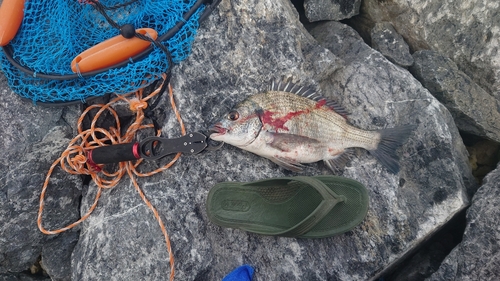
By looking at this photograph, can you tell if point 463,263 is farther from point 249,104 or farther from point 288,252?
point 249,104

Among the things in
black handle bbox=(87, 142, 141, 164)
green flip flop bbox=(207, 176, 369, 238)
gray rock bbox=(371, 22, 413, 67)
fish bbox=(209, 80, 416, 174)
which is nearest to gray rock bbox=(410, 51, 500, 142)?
gray rock bbox=(371, 22, 413, 67)

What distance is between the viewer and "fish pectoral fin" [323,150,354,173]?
3.78 meters

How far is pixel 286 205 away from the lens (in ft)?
12.0

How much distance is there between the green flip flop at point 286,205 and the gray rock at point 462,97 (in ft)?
5.89

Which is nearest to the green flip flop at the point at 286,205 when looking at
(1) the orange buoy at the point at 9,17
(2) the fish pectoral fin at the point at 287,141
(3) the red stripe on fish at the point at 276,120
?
(2) the fish pectoral fin at the point at 287,141

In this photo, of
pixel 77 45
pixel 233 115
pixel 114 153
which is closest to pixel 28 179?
pixel 114 153

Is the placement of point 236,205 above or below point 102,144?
above

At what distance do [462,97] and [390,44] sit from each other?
1044 millimetres

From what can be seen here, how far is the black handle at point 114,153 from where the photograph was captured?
11.3 feet

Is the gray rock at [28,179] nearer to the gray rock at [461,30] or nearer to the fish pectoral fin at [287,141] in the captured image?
the fish pectoral fin at [287,141]

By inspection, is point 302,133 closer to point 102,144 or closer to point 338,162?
point 338,162

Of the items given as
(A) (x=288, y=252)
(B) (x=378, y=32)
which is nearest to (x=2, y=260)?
(A) (x=288, y=252)

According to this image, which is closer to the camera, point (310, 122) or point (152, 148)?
point (152, 148)

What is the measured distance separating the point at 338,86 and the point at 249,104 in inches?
46.1
